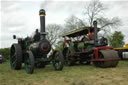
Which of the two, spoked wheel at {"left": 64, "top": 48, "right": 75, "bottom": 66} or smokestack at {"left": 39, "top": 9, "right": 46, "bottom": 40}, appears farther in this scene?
spoked wheel at {"left": 64, "top": 48, "right": 75, "bottom": 66}

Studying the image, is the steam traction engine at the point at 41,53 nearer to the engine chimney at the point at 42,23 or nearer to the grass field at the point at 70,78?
the engine chimney at the point at 42,23

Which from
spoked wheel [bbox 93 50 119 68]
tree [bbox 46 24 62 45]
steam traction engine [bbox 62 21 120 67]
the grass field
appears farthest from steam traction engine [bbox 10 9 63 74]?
tree [bbox 46 24 62 45]

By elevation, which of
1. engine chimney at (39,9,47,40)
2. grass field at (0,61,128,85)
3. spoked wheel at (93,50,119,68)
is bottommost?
grass field at (0,61,128,85)

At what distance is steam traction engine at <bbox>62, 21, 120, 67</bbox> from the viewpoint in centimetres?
738

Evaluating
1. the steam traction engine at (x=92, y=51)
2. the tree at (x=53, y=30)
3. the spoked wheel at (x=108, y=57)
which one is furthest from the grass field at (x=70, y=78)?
the tree at (x=53, y=30)

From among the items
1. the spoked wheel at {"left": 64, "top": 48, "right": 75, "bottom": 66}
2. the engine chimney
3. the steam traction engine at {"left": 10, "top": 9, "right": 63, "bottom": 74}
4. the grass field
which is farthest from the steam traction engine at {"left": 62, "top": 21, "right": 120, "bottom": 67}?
the engine chimney

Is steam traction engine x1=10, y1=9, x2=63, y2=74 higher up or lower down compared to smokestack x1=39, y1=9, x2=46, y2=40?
lower down

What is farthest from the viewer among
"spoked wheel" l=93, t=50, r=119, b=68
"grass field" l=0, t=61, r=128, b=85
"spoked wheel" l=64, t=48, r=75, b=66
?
"spoked wheel" l=64, t=48, r=75, b=66

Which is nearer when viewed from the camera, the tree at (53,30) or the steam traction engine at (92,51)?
the steam traction engine at (92,51)

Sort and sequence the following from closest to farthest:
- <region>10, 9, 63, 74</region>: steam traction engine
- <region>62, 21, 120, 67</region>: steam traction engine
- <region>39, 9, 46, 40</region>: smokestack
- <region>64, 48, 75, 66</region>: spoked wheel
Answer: <region>10, 9, 63, 74</region>: steam traction engine → <region>39, 9, 46, 40</region>: smokestack → <region>62, 21, 120, 67</region>: steam traction engine → <region>64, 48, 75, 66</region>: spoked wheel

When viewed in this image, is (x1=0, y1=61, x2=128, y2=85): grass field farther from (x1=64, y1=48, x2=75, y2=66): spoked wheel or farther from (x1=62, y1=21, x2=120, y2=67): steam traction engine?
(x1=64, y1=48, x2=75, y2=66): spoked wheel

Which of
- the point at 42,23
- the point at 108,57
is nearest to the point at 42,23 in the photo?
the point at 42,23

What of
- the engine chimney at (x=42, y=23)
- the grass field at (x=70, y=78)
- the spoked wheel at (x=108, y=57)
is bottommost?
the grass field at (x=70, y=78)

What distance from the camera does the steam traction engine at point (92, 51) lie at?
7383 mm
